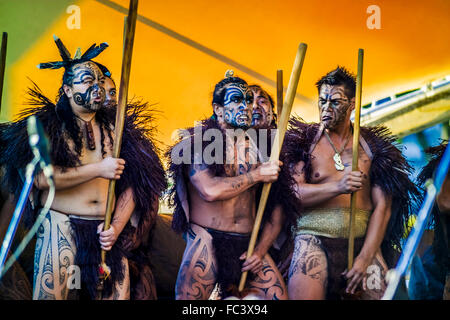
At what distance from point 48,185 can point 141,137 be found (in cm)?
65

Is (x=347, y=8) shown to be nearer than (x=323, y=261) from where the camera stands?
No

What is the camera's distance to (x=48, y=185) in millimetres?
4359

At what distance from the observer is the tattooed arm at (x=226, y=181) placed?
441 centimetres

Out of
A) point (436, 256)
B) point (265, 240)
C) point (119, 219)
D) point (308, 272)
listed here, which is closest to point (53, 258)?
point (119, 219)

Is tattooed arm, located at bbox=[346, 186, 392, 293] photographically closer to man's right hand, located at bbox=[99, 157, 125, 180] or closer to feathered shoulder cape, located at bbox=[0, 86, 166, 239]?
feathered shoulder cape, located at bbox=[0, 86, 166, 239]

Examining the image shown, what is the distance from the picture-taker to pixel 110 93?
4.79 m

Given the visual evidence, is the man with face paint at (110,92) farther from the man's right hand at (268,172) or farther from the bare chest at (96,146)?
the man's right hand at (268,172)

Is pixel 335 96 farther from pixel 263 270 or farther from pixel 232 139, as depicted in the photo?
pixel 263 270

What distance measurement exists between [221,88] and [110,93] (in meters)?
0.73

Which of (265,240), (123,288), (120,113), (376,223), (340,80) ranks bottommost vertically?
(123,288)

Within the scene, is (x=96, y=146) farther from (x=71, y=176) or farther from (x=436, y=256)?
(x=436, y=256)
